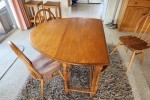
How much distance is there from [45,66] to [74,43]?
0.48 m

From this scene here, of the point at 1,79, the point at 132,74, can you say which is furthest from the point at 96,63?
the point at 1,79

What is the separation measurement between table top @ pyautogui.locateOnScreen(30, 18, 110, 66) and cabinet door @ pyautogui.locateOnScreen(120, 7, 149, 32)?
1.28 m

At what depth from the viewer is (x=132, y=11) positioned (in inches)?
98.0

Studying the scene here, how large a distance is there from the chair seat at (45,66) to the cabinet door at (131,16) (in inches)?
81.8

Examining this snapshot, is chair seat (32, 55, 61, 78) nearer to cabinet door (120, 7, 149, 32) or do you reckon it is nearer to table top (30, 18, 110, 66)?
table top (30, 18, 110, 66)

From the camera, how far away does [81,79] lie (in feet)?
5.60

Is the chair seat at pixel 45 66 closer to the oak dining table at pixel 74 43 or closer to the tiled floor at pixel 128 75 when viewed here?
the oak dining table at pixel 74 43

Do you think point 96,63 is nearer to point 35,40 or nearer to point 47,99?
point 35,40

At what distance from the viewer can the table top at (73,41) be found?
3.41 ft

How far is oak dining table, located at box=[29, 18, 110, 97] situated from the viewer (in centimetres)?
103

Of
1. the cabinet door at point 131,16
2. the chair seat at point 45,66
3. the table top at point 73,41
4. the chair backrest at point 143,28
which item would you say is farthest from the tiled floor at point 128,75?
the table top at point 73,41

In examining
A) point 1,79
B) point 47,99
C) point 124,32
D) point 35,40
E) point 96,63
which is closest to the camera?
point 96,63

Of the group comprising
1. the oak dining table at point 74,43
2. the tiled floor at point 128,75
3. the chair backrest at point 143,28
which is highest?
the oak dining table at point 74,43

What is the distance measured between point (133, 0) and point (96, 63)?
6.79 ft
